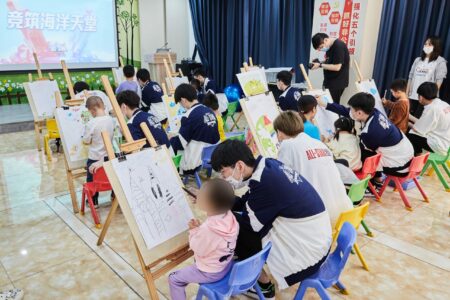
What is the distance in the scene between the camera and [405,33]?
5262 millimetres

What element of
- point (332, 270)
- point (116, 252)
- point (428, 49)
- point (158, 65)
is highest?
point (428, 49)

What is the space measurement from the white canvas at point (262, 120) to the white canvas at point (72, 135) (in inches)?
59.2

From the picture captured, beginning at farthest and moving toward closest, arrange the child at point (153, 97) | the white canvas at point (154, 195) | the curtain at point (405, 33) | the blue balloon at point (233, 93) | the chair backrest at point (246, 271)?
the blue balloon at point (233, 93) → the curtain at point (405, 33) → the child at point (153, 97) → the white canvas at point (154, 195) → the chair backrest at point (246, 271)

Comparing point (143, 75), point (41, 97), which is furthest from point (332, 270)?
point (41, 97)

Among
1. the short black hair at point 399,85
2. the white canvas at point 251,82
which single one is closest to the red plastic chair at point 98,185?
the white canvas at point 251,82

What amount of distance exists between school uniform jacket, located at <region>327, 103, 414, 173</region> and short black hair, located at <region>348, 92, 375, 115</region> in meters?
0.07

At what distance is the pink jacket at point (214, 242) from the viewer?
62.5 inches

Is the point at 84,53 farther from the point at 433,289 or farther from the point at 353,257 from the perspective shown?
the point at 433,289

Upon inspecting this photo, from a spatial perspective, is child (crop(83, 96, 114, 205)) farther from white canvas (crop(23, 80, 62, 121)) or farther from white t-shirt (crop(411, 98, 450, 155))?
white t-shirt (crop(411, 98, 450, 155))

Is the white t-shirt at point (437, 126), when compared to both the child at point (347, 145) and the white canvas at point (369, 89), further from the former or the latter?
the child at point (347, 145)

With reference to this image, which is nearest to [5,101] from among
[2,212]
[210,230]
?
[2,212]

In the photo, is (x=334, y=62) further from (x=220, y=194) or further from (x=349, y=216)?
(x=220, y=194)

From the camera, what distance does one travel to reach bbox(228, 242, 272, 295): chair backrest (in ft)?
4.89

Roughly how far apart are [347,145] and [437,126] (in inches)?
52.1
